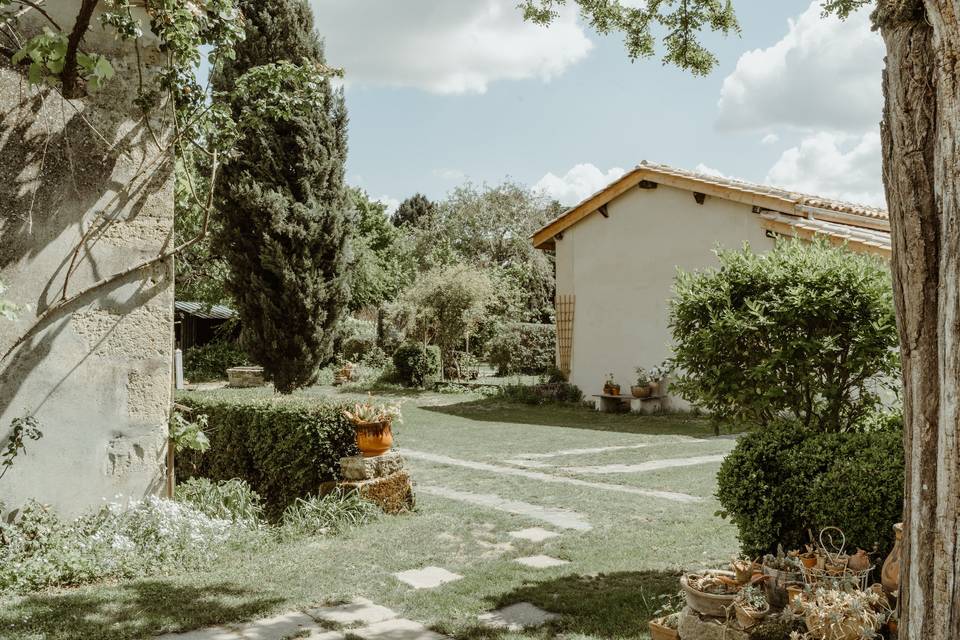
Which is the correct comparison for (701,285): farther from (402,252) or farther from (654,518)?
(402,252)

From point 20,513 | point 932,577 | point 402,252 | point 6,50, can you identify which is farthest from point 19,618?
point 402,252

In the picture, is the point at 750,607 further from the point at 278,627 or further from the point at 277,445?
the point at 277,445

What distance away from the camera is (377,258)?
34344 millimetres

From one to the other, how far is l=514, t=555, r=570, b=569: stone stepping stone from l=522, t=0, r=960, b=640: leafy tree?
334 cm

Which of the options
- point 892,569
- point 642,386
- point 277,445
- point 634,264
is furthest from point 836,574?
point 634,264

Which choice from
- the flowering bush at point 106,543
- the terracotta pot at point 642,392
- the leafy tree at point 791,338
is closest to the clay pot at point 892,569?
the leafy tree at point 791,338

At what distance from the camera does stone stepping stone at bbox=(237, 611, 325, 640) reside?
4.29 metres

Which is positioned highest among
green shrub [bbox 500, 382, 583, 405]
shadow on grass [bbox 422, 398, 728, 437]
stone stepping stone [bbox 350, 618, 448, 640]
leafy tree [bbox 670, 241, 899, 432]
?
leafy tree [bbox 670, 241, 899, 432]

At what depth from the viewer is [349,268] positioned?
15.4 meters

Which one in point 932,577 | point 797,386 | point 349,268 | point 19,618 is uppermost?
point 349,268

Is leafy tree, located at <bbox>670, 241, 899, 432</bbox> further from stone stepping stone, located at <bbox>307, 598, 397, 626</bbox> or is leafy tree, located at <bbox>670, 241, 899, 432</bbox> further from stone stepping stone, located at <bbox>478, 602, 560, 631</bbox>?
stone stepping stone, located at <bbox>307, 598, 397, 626</bbox>

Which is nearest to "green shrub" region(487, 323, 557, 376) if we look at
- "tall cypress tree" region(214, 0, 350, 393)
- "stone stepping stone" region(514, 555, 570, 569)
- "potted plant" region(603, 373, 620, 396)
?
"potted plant" region(603, 373, 620, 396)

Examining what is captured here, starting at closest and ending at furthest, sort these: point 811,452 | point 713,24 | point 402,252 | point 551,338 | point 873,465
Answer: point 873,465 → point 811,452 → point 713,24 → point 551,338 → point 402,252

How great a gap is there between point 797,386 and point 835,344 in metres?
0.40
